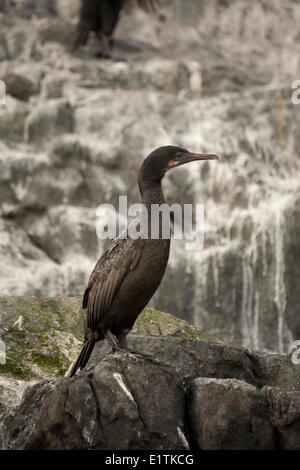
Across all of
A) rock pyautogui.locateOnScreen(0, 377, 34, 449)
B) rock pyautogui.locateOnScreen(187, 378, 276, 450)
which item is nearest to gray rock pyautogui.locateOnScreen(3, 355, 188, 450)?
rock pyautogui.locateOnScreen(187, 378, 276, 450)

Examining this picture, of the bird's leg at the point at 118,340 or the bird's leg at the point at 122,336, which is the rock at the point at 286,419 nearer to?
the bird's leg at the point at 118,340

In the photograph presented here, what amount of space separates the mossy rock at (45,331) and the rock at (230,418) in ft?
8.59

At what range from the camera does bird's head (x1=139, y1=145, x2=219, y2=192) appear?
23.1ft

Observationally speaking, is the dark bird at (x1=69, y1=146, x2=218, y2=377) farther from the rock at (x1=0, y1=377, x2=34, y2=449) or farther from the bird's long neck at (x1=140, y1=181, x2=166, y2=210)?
the rock at (x1=0, y1=377, x2=34, y2=449)

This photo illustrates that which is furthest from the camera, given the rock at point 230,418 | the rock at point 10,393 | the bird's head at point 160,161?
the rock at point 10,393

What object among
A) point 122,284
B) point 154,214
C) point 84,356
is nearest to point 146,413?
point 84,356

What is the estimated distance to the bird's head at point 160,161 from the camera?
7.04m

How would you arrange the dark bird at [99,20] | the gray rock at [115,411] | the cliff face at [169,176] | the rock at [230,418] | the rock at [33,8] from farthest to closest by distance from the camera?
the rock at [33,8] → the dark bird at [99,20] → the cliff face at [169,176] → the rock at [230,418] → the gray rock at [115,411]

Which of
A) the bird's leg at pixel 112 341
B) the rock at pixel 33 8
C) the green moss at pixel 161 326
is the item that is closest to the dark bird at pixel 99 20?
the rock at pixel 33 8

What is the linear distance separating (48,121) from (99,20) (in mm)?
4657

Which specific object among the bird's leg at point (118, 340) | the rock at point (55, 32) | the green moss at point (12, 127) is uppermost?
the rock at point (55, 32)

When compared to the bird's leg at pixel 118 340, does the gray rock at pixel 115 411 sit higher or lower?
lower

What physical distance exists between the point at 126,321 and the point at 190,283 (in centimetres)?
787

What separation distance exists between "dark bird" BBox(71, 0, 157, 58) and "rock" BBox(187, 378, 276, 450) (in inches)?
607
